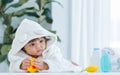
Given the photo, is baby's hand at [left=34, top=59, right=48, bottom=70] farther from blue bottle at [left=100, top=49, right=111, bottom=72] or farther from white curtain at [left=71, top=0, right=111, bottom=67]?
white curtain at [left=71, top=0, right=111, bottom=67]

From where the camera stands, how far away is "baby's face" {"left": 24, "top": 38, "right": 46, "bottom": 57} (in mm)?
1458

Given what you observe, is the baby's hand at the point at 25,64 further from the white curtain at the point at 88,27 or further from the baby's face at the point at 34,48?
the white curtain at the point at 88,27

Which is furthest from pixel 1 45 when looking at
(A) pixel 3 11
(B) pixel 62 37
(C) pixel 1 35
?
(B) pixel 62 37

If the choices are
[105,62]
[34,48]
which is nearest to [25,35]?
[34,48]

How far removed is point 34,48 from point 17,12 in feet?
1.89

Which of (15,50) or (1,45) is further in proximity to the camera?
(1,45)

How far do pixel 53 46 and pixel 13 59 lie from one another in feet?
0.66

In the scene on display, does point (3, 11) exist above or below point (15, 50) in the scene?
above

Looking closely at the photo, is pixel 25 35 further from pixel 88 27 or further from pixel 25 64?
pixel 88 27

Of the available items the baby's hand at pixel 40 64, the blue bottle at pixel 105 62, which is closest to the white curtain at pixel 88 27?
the blue bottle at pixel 105 62

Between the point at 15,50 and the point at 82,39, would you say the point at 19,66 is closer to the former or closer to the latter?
the point at 15,50

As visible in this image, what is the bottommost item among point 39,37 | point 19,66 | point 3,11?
point 19,66

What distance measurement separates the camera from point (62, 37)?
1974 mm

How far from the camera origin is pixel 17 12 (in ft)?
6.48
